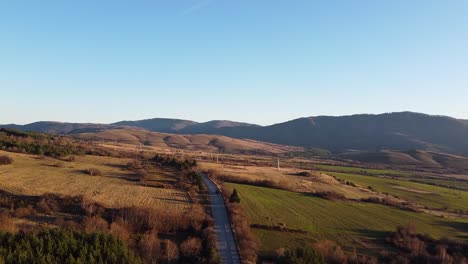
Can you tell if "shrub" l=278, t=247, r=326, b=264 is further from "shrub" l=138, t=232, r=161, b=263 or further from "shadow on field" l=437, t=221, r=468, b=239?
"shadow on field" l=437, t=221, r=468, b=239

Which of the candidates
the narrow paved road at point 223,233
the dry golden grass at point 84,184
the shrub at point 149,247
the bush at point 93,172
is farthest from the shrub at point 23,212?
the bush at point 93,172

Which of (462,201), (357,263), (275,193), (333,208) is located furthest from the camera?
(462,201)

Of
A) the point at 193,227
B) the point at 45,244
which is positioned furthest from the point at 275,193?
the point at 45,244

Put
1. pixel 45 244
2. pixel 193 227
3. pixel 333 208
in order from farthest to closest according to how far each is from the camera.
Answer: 1. pixel 333 208
2. pixel 193 227
3. pixel 45 244

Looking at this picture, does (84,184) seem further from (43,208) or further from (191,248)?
(191,248)

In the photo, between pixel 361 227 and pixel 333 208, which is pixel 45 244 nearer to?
pixel 361 227
